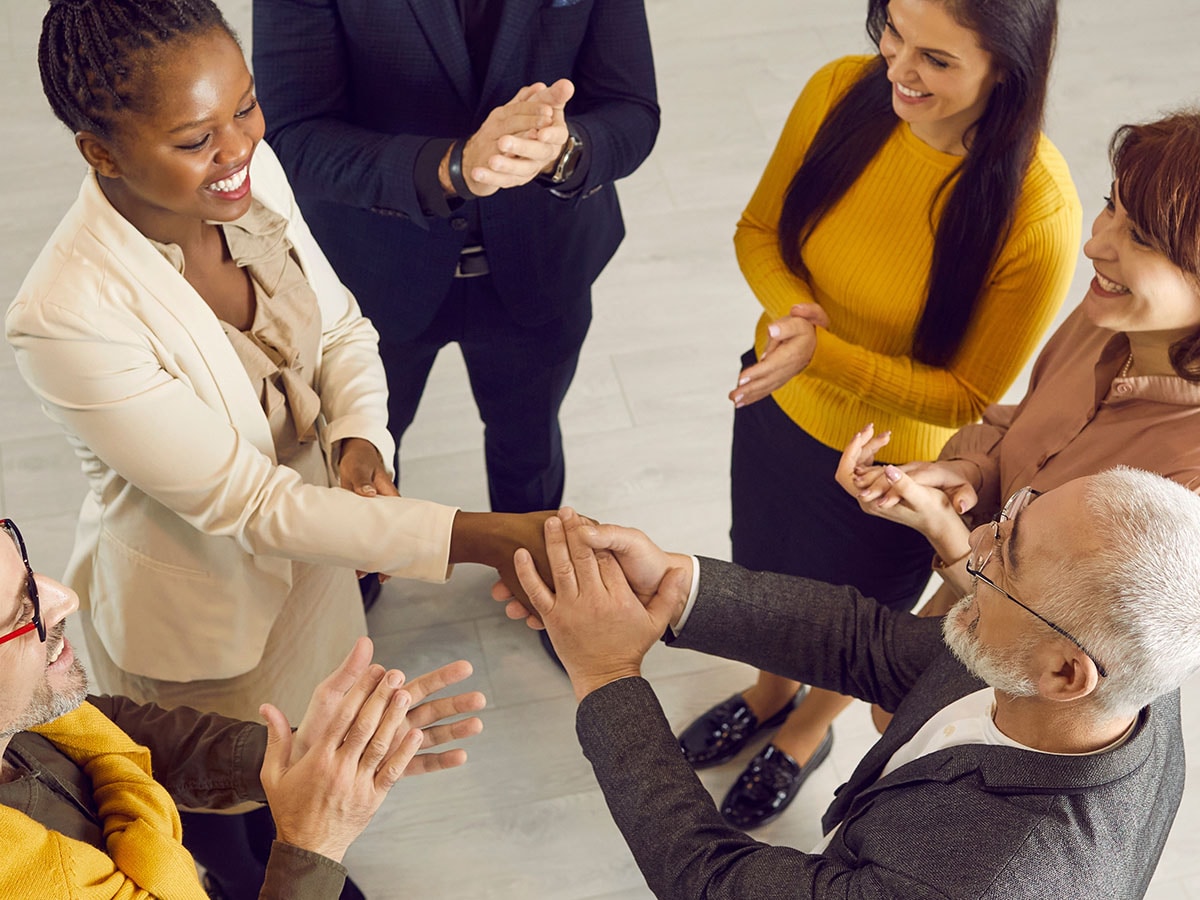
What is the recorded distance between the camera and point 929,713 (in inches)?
60.3

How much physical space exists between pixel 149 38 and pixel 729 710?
1.85 m

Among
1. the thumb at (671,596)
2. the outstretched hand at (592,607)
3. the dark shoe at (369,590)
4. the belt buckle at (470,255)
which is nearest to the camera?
the outstretched hand at (592,607)

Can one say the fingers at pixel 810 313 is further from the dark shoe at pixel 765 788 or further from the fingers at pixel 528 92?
the dark shoe at pixel 765 788

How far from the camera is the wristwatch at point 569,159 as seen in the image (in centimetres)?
195

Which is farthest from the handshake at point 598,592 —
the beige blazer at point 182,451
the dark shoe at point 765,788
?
the dark shoe at point 765,788

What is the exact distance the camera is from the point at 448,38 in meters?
1.88

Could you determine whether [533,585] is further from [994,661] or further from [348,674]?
[994,661]

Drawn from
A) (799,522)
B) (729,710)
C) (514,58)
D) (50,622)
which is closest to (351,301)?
(514,58)

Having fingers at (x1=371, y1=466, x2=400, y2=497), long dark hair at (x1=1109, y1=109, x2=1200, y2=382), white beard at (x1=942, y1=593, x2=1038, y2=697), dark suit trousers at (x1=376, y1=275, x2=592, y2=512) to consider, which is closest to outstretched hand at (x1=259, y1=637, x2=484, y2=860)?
fingers at (x1=371, y1=466, x2=400, y2=497)

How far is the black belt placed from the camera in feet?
7.09

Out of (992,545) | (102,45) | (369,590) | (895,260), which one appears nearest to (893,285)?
(895,260)

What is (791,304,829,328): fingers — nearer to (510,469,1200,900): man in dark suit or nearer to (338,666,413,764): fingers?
(510,469,1200,900): man in dark suit

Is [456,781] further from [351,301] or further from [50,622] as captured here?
[50,622]

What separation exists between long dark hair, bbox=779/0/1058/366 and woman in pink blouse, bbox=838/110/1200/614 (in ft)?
0.48
